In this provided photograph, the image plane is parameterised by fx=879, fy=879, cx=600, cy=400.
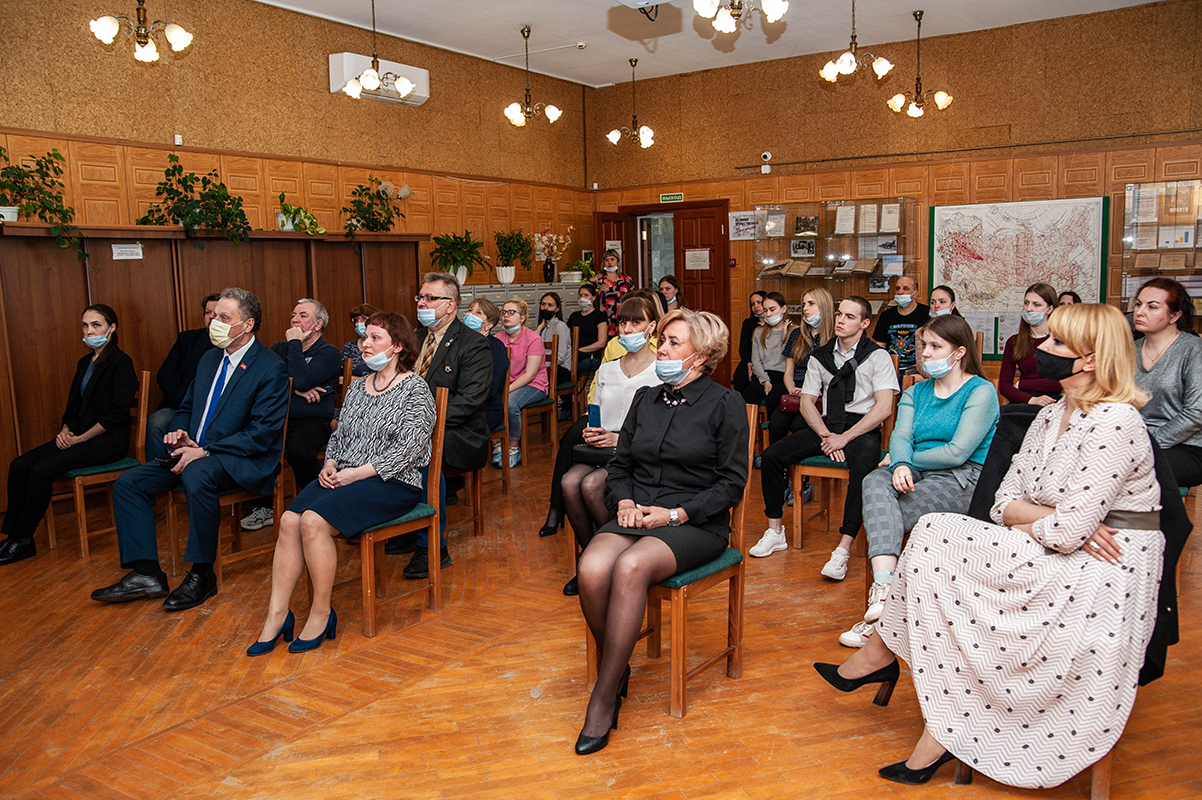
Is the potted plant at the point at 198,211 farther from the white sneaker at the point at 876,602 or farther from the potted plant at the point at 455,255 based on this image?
the white sneaker at the point at 876,602

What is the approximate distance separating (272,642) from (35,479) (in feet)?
7.63

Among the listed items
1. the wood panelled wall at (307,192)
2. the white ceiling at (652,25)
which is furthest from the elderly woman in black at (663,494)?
the white ceiling at (652,25)

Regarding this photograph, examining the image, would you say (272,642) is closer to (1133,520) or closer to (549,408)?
(1133,520)

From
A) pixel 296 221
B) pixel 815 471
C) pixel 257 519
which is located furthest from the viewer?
pixel 296 221

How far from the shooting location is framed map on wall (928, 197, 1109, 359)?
889 cm

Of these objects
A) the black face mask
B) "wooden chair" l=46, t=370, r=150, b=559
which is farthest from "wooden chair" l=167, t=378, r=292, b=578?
the black face mask

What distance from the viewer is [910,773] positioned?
2.70m

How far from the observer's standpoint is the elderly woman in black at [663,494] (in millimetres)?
2955

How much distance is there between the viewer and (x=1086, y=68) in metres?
8.90

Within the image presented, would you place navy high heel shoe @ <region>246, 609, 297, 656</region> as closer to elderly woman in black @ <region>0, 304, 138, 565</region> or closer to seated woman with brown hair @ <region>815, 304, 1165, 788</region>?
elderly woman in black @ <region>0, 304, 138, 565</region>

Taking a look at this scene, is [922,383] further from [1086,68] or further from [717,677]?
[1086,68]

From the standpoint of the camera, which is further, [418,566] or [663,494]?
[418,566]

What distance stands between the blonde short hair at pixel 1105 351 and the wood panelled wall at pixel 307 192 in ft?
22.4

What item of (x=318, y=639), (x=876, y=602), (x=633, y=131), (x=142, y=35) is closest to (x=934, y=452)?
(x=876, y=602)
